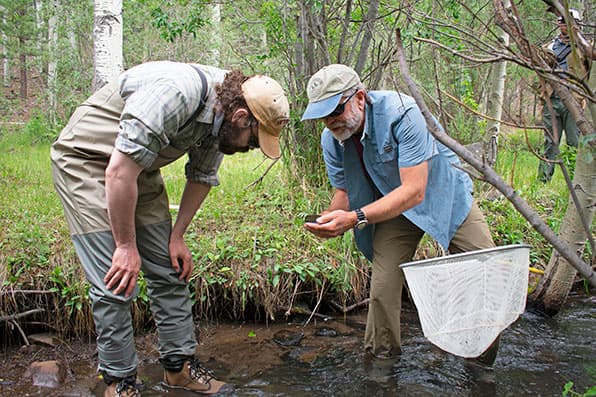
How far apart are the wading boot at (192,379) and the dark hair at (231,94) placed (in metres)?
1.64

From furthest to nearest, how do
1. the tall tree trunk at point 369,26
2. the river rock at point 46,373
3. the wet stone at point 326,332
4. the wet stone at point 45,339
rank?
the tall tree trunk at point 369,26, the wet stone at point 326,332, the wet stone at point 45,339, the river rock at point 46,373

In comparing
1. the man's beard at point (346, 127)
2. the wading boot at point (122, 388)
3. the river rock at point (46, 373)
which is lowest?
the river rock at point (46, 373)

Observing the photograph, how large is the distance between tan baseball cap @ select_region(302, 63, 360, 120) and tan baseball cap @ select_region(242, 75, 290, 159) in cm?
17

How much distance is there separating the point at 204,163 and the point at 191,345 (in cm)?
112

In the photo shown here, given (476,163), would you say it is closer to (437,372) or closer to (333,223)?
(333,223)

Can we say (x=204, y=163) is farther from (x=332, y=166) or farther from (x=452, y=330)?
(x=452, y=330)

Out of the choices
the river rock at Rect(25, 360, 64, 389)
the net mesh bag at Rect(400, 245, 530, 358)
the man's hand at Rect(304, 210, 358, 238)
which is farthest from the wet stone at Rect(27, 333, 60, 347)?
the net mesh bag at Rect(400, 245, 530, 358)

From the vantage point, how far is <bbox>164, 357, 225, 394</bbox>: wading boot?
3.39 meters

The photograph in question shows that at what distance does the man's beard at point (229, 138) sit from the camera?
9.28 ft

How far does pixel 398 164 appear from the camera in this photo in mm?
3088

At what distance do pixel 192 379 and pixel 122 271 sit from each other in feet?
3.35

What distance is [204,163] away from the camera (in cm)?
326

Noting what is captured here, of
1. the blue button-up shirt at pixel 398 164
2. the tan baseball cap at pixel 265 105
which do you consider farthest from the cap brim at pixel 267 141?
the blue button-up shirt at pixel 398 164

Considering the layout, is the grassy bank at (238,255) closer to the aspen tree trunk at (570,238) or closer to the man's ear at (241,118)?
the aspen tree trunk at (570,238)
